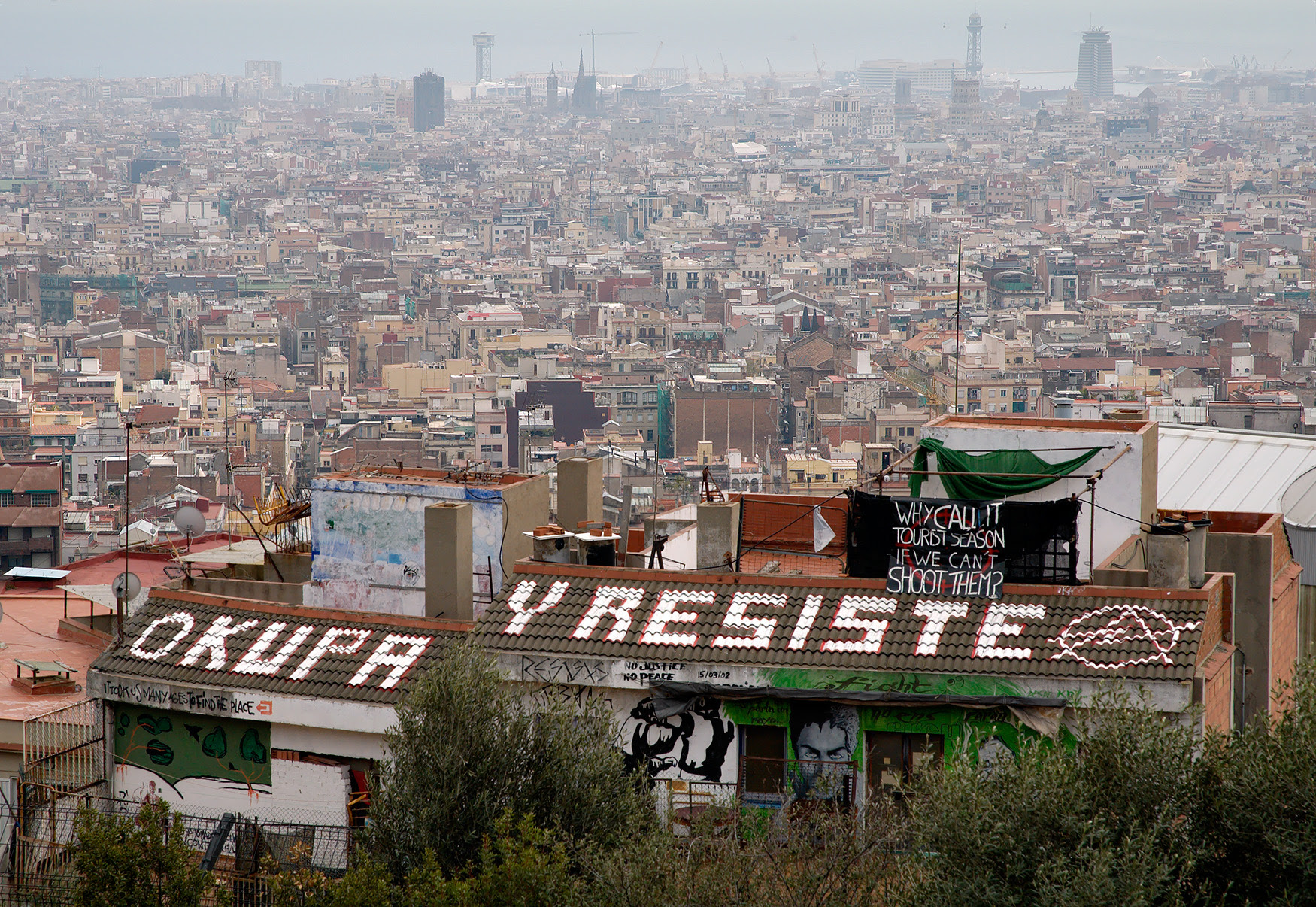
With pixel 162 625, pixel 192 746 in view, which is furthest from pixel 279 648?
pixel 162 625

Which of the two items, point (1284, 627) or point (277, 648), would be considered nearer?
point (277, 648)

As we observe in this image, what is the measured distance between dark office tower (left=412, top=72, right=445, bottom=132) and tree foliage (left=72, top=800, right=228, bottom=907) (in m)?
192

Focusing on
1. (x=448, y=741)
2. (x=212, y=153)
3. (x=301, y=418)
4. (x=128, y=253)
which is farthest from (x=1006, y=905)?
(x=212, y=153)

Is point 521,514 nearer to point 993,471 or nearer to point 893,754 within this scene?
point 993,471

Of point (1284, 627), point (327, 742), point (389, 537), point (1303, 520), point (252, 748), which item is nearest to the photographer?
point (327, 742)

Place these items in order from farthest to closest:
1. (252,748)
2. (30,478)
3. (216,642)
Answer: (30,478) → (216,642) → (252,748)

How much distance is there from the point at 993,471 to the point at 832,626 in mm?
1355

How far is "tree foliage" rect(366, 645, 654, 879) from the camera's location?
21.0 ft

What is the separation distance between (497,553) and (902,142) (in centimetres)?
17976

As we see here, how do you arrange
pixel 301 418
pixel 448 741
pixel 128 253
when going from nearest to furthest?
A: 1. pixel 448 741
2. pixel 301 418
3. pixel 128 253

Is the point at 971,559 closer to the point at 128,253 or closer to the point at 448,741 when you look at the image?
the point at 448,741

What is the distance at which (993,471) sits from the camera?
8148 mm

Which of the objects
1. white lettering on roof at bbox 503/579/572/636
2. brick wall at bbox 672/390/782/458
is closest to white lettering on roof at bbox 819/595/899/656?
white lettering on roof at bbox 503/579/572/636

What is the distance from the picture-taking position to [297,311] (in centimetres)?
9119
